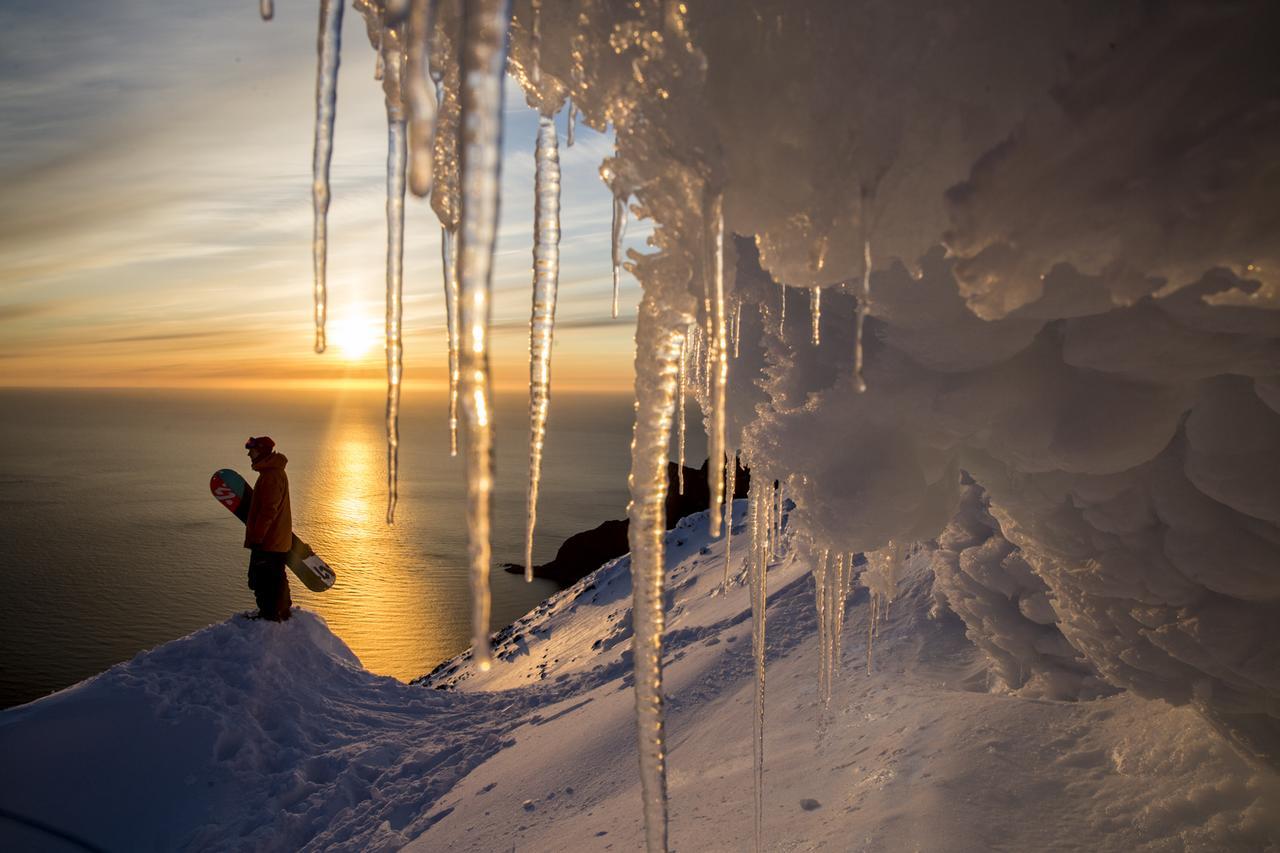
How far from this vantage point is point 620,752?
502cm

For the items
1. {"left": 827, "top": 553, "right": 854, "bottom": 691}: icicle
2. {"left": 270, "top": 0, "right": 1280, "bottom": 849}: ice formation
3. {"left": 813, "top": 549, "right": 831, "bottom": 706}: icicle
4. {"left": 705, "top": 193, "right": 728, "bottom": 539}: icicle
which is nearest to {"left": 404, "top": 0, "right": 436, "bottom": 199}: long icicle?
{"left": 270, "top": 0, "right": 1280, "bottom": 849}: ice formation

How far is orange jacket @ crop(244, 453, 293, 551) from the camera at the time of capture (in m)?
7.80

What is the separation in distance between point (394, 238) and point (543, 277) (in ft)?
1.25

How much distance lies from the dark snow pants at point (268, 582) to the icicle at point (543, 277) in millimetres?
7560

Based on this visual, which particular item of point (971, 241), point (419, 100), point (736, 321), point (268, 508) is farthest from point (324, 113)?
point (268, 508)

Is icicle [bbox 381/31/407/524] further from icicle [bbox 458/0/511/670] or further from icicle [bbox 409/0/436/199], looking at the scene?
icicle [bbox 458/0/511/670]

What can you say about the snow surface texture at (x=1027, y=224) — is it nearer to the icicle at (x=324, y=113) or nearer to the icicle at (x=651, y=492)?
the icicle at (x=651, y=492)

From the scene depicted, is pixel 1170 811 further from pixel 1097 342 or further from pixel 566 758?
pixel 566 758

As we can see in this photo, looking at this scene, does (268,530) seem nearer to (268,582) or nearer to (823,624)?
(268,582)

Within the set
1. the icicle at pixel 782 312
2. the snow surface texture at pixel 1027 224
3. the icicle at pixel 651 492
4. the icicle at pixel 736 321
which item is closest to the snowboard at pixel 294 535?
the icicle at pixel 736 321

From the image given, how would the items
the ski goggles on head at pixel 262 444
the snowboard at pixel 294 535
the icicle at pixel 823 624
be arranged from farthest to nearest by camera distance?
the snowboard at pixel 294 535 < the ski goggles on head at pixel 262 444 < the icicle at pixel 823 624

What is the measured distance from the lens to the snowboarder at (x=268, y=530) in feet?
25.6

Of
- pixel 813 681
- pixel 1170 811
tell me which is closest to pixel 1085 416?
pixel 1170 811

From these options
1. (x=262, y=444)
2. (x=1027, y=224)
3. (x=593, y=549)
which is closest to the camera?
(x=1027, y=224)
